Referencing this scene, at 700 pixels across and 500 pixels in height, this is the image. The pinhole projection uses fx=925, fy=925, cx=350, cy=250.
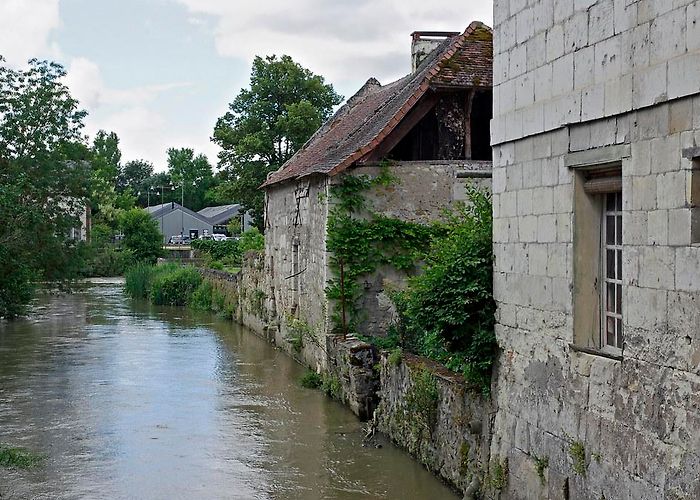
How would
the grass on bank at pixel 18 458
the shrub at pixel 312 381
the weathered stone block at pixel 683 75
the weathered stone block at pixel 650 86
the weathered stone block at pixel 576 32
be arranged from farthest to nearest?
the shrub at pixel 312 381
the grass on bank at pixel 18 458
the weathered stone block at pixel 576 32
the weathered stone block at pixel 650 86
the weathered stone block at pixel 683 75

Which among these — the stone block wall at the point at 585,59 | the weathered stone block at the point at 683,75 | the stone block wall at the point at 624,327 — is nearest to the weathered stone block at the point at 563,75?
the stone block wall at the point at 585,59

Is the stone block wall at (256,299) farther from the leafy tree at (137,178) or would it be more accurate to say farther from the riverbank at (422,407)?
the leafy tree at (137,178)

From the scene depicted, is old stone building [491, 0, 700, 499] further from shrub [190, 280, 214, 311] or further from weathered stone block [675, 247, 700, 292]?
shrub [190, 280, 214, 311]

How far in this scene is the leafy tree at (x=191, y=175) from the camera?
112250 mm

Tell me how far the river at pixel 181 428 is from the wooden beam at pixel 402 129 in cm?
447

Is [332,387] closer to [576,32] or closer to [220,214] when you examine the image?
[576,32]

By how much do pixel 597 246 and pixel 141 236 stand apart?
51397mm

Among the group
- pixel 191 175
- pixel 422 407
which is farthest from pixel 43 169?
pixel 191 175

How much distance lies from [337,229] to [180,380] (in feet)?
15.6

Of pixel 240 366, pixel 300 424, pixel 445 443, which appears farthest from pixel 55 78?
pixel 445 443

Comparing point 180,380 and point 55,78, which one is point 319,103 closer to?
point 55,78

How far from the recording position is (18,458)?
12.1m

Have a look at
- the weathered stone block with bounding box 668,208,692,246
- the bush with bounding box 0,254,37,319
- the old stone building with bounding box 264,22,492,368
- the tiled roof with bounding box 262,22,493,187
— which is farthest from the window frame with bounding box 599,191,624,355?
the bush with bounding box 0,254,37,319

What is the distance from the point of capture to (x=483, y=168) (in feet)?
55.3
